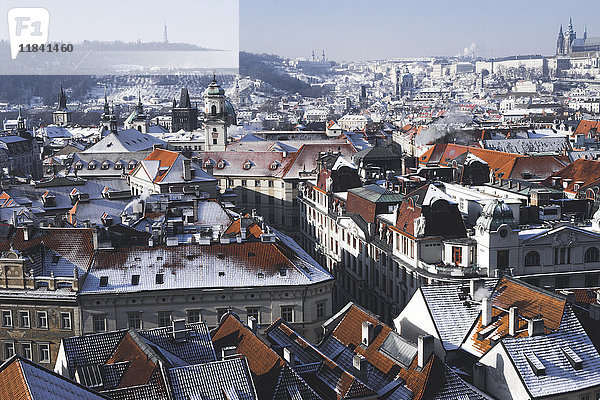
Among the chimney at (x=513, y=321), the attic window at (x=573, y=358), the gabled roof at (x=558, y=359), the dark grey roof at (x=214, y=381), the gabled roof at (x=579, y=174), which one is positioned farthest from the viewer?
the gabled roof at (x=579, y=174)

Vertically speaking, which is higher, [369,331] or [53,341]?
[369,331]

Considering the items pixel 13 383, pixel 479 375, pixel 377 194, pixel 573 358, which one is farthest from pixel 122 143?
pixel 13 383

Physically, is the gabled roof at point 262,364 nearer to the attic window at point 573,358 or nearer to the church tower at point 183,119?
the attic window at point 573,358

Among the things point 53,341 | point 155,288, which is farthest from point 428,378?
point 53,341

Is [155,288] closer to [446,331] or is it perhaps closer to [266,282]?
[266,282]

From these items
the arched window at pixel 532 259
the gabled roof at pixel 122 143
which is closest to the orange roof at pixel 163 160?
the gabled roof at pixel 122 143

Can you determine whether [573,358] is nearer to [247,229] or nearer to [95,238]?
[95,238]
